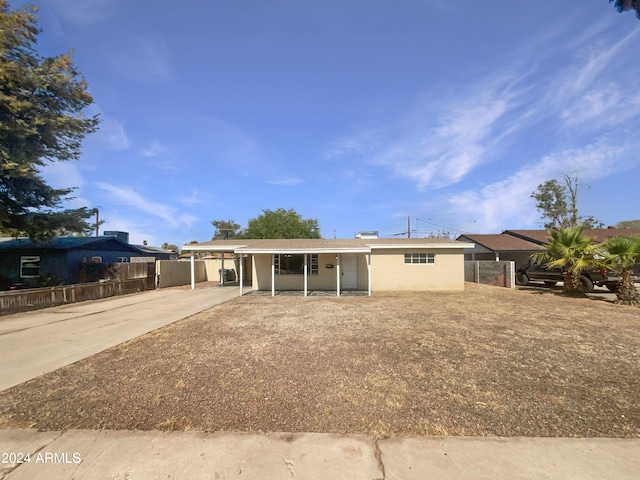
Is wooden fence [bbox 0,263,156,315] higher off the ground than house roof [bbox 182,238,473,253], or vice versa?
house roof [bbox 182,238,473,253]

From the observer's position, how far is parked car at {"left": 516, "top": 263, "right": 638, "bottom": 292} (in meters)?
13.8

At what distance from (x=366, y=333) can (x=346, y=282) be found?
9702 millimetres

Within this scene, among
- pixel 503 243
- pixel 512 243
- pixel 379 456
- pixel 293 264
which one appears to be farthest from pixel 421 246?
pixel 379 456

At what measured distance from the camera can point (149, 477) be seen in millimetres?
2660

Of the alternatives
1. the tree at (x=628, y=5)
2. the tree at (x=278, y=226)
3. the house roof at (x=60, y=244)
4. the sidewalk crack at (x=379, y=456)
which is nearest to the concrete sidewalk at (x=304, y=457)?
the sidewalk crack at (x=379, y=456)

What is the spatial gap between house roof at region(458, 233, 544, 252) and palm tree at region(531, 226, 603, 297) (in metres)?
10.9

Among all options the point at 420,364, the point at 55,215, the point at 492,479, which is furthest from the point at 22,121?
the point at 492,479

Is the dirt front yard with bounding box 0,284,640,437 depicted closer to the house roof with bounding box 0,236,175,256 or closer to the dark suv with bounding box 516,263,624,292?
the dark suv with bounding box 516,263,624,292

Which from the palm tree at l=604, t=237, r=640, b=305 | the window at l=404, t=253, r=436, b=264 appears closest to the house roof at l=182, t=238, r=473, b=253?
the window at l=404, t=253, r=436, b=264

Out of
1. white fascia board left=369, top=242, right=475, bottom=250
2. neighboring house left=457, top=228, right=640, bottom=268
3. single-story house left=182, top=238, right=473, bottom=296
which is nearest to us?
white fascia board left=369, top=242, right=475, bottom=250

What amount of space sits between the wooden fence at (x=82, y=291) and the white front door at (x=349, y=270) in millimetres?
11152

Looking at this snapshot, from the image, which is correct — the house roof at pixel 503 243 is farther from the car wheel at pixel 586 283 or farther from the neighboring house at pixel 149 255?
the neighboring house at pixel 149 255

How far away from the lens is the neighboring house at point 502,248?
2443cm

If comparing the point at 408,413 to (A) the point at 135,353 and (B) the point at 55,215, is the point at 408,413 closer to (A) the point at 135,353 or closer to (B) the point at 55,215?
(A) the point at 135,353
